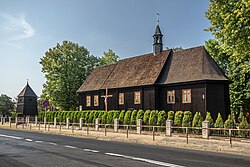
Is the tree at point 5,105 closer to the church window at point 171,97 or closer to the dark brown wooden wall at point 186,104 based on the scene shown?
the dark brown wooden wall at point 186,104

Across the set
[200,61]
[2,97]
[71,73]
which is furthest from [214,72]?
[2,97]

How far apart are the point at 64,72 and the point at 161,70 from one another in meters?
24.7

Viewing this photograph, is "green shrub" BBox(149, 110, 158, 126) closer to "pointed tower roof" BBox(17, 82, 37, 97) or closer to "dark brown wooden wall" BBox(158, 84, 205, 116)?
"dark brown wooden wall" BBox(158, 84, 205, 116)

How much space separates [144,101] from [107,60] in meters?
37.8

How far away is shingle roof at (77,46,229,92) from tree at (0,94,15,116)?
5030 centimetres

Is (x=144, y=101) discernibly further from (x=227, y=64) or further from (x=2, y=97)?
(x=2, y=97)

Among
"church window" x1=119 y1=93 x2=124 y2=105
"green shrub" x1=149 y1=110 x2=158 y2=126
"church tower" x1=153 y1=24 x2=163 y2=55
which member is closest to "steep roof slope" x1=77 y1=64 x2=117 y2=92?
"church window" x1=119 y1=93 x2=124 y2=105

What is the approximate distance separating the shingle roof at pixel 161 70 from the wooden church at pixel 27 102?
31.0 meters

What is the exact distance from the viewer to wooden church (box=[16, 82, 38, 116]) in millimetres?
69750

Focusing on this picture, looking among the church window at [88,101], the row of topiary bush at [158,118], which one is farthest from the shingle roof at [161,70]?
the row of topiary bush at [158,118]

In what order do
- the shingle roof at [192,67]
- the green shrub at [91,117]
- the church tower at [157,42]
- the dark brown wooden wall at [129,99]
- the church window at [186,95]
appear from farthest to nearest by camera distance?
the church tower at [157,42] → the green shrub at [91,117] → the dark brown wooden wall at [129,99] → the church window at [186,95] → the shingle roof at [192,67]

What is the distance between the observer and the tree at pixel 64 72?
53.4m

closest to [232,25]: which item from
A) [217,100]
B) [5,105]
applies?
[217,100]

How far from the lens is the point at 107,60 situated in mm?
71375
